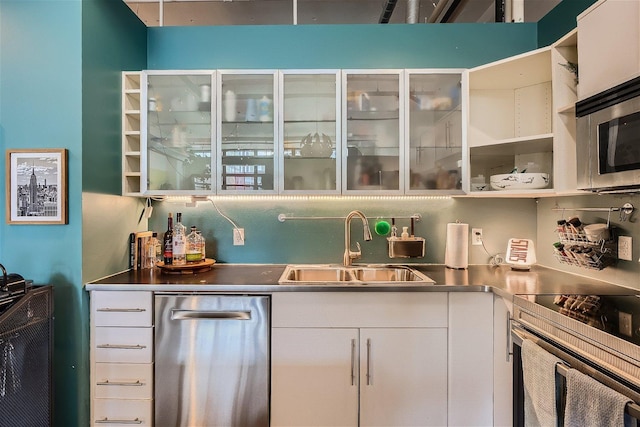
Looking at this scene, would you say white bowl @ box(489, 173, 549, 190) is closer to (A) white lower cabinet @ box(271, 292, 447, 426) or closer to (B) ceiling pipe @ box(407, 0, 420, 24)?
(A) white lower cabinet @ box(271, 292, 447, 426)

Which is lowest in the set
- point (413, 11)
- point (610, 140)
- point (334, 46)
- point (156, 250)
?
point (156, 250)

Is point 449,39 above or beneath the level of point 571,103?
above

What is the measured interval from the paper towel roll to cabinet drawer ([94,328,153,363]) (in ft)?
5.97

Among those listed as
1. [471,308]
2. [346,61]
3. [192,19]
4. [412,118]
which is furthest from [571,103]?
[192,19]

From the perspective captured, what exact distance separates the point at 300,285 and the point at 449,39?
1.94 m

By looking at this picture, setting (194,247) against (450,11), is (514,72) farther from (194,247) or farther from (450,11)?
(194,247)

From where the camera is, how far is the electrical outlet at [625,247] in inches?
60.5

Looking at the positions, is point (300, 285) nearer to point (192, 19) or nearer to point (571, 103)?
point (571, 103)

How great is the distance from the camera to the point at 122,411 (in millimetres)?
1636

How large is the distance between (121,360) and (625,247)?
2.58m

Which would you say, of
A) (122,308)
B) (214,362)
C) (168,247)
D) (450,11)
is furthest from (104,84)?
(450,11)

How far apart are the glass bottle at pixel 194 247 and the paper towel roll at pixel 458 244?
64.0 inches

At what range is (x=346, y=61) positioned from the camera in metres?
2.21

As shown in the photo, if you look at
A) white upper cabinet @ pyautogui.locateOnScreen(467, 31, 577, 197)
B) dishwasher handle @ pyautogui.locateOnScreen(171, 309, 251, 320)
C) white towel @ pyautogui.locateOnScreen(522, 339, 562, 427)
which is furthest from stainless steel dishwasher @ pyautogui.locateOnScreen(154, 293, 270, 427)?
white upper cabinet @ pyautogui.locateOnScreen(467, 31, 577, 197)
